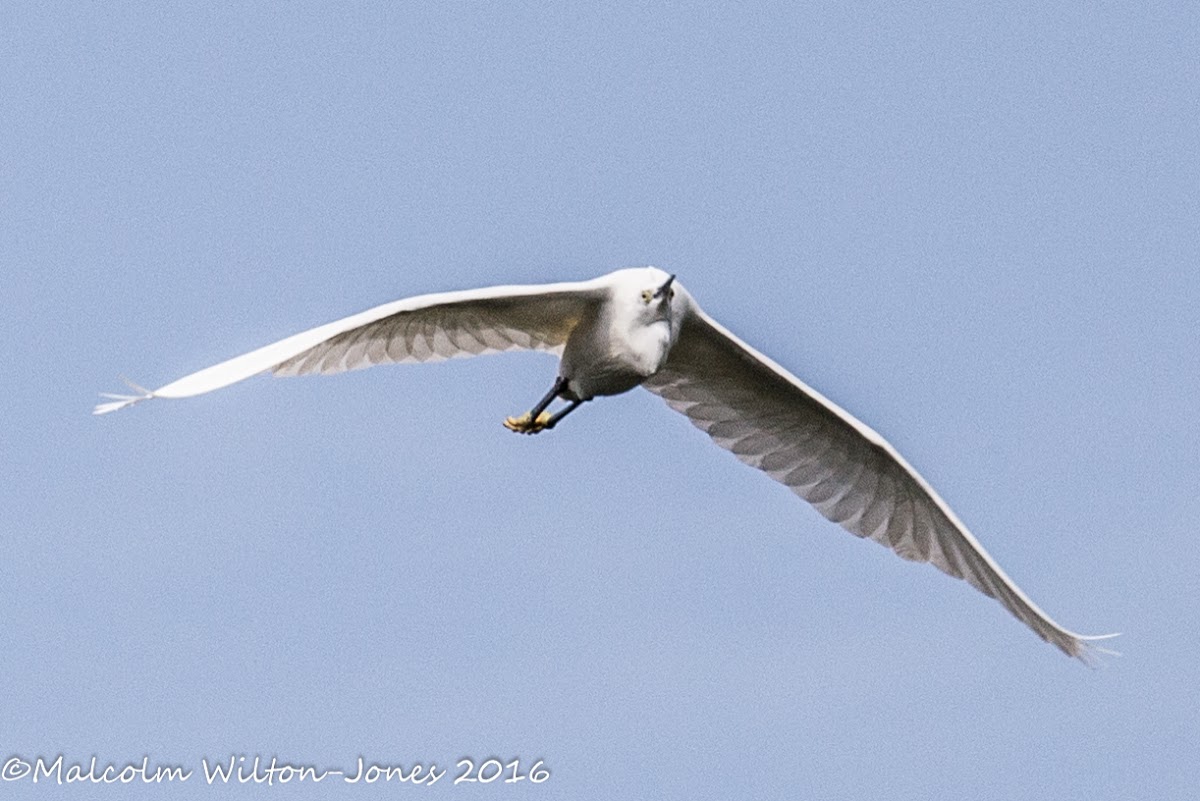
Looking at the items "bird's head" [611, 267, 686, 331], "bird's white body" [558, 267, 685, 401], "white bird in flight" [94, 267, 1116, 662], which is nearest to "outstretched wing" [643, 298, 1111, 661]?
"white bird in flight" [94, 267, 1116, 662]

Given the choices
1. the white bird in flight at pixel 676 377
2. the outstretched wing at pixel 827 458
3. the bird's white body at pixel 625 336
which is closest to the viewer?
the white bird in flight at pixel 676 377

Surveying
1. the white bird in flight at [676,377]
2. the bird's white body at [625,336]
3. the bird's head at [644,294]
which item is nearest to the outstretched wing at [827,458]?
the white bird in flight at [676,377]

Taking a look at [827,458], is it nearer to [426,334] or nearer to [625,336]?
[625,336]

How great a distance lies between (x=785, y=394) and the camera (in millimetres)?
26562

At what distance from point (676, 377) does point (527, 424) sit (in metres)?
2.39

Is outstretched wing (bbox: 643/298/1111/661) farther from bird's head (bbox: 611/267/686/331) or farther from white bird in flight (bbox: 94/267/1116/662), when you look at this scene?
bird's head (bbox: 611/267/686/331)

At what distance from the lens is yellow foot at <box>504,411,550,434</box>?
2483 centimetres

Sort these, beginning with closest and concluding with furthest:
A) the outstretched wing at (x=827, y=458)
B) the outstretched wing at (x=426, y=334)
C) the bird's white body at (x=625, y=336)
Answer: the outstretched wing at (x=426, y=334), the bird's white body at (x=625, y=336), the outstretched wing at (x=827, y=458)

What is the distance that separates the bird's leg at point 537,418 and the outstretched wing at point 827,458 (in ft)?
6.08

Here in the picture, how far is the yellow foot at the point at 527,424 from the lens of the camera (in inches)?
977

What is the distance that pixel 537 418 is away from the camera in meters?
24.8

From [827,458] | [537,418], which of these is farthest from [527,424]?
[827,458]

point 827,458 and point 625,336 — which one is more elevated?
point 625,336

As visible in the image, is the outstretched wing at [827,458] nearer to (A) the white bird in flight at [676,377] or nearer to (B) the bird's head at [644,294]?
(A) the white bird in flight at [676,377]
